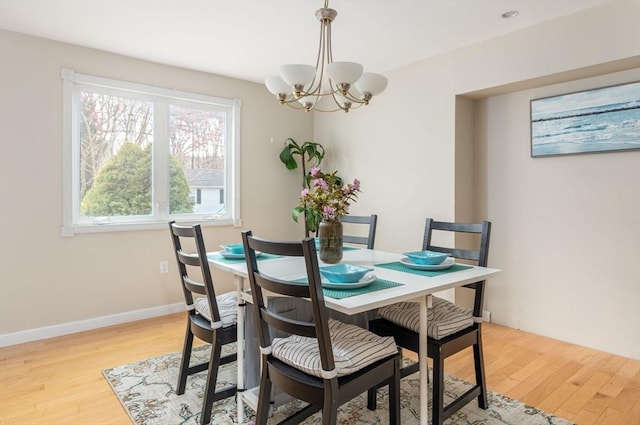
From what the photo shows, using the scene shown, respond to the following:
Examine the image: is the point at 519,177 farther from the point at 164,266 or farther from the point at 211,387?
the point at 164,266

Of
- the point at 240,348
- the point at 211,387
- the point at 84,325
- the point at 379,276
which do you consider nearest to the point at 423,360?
the point at 379,276

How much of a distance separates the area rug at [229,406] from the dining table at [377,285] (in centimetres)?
22

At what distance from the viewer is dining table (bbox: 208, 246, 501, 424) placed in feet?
4.83

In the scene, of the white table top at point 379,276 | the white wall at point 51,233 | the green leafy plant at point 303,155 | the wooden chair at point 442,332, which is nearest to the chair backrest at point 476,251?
the wooden chair at point 442,332

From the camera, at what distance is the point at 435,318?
195 centimetres

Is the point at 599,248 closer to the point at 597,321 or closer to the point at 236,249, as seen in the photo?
the point at 597,321

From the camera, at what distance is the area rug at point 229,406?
198 centimetres

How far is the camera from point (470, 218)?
3.60 m

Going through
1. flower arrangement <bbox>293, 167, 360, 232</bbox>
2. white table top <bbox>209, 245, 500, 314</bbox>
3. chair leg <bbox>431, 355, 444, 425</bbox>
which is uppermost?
flower arrangement <bbox>293, 167, 360, 232</bbox>

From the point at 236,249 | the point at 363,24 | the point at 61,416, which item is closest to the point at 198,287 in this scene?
the point at 236,249

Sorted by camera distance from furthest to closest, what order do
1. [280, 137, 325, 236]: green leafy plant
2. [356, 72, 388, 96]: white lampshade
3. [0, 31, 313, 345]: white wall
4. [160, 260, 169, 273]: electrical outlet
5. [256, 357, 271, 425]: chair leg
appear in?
[280, 137, 325, 236]: green leafy plant < [160, 260, 169, 273]: electrical outlet < [0, 31, 313, 345]: white wall < [356, 72, 388, 96]: white lampshade < [256, 357, 271, 425]: chair leg

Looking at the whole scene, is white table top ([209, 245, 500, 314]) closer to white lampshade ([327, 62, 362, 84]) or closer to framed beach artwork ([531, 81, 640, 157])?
white lampshade ([327, 62, 362, 84])

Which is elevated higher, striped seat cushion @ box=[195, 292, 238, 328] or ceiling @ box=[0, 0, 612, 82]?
ceiling @ box=[0, 0, 612, 82]

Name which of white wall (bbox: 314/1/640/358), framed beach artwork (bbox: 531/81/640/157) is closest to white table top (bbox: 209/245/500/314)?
white wall (bbox: 314/1/640/358)
